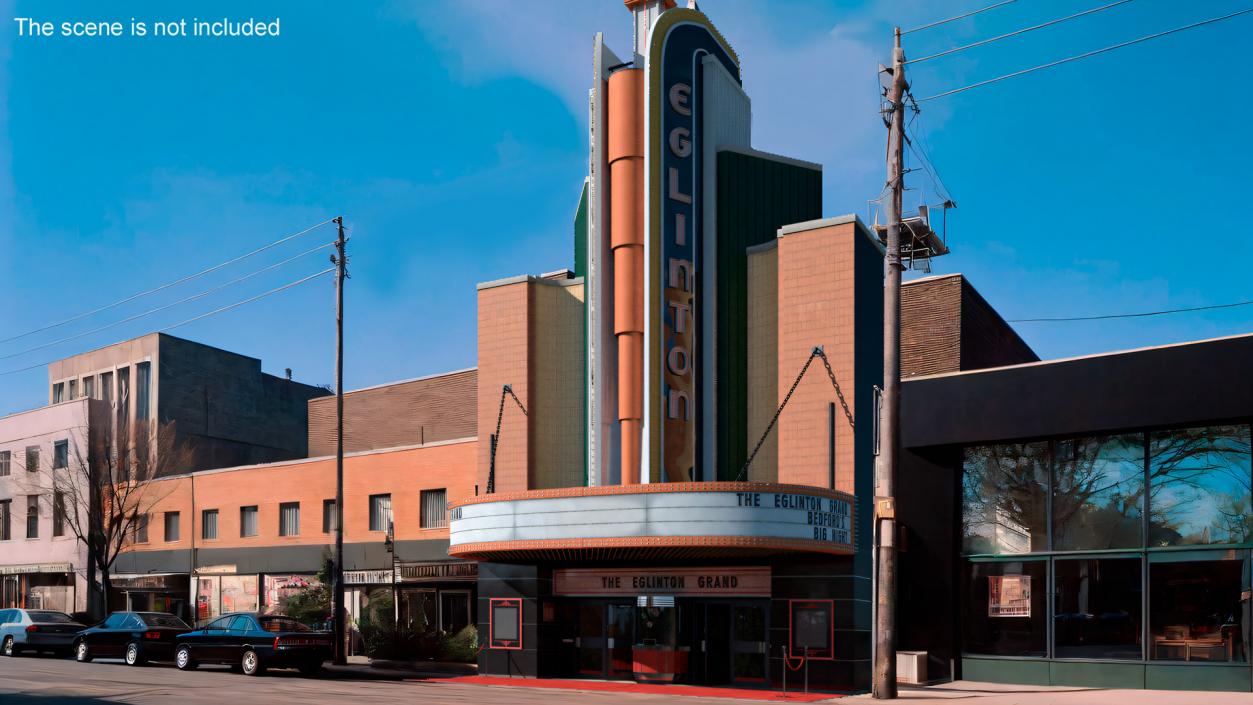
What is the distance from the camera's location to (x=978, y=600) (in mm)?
29125

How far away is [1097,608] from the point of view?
27281 millimetres

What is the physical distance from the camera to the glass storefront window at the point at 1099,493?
89.1 ft

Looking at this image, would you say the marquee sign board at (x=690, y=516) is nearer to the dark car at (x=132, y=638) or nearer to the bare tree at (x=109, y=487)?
the dark car at (x=132, y=638)

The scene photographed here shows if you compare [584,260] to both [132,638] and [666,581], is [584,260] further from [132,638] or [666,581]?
[132,638]

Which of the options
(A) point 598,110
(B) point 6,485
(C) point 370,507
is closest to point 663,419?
(A) point 598,110

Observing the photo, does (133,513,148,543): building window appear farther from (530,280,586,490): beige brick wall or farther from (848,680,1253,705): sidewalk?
(848,680,1253,705): sidewalk

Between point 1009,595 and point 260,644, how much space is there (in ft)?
58.3

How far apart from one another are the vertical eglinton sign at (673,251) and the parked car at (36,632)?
69.0 feet

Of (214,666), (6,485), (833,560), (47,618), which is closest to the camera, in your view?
(833,560)

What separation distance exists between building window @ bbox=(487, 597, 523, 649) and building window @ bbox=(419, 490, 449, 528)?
6608 mm

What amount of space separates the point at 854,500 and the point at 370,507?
18.2 m

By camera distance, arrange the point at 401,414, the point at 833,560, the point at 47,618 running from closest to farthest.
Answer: the point at 833,560, the point at 47,618, the point at 401,414

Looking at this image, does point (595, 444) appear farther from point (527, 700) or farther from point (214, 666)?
point (214, 666)

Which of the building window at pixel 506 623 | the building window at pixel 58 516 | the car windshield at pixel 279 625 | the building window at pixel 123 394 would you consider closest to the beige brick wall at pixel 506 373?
the building window at pixel 506 623
